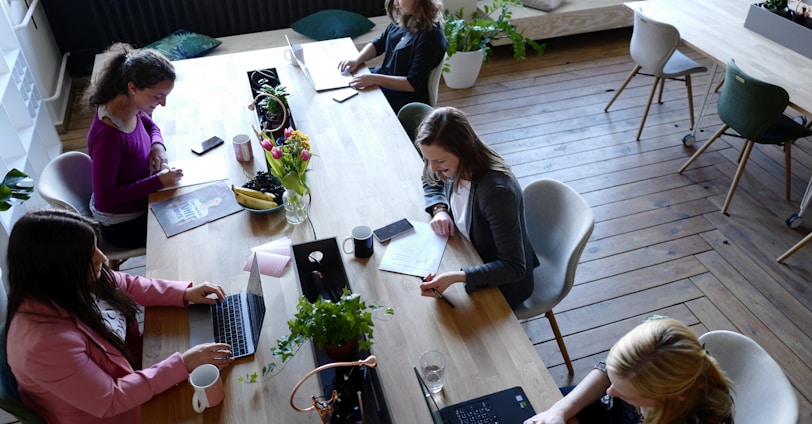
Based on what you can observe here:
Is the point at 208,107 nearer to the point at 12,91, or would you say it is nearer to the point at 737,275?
the point at 12,91

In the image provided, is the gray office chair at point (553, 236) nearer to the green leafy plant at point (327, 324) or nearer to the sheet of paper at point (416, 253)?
the sheet of paper at point (416, 253)

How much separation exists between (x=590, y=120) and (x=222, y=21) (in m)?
3.24

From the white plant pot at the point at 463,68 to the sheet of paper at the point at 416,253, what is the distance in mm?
2668

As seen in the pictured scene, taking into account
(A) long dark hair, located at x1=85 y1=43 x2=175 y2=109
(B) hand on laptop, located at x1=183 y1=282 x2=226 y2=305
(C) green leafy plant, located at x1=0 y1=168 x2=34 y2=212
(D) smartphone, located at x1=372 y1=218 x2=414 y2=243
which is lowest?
(D) smartphone, located at x1=372 y1=218 x2=414 y2=243

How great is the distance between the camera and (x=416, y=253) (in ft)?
6.89

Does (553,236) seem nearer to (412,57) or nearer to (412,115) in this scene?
(412,115)

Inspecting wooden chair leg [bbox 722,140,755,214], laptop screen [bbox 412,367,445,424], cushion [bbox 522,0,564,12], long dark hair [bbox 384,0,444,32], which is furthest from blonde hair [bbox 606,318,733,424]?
cushion [bbox 522,0,564,12]

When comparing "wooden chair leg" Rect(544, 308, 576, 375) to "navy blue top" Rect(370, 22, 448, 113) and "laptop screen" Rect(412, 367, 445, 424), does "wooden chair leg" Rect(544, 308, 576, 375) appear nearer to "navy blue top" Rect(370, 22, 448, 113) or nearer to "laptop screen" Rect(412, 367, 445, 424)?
"laptop screen" Rect(412, 367, 445, 424)

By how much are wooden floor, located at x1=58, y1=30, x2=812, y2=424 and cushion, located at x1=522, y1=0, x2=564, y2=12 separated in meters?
0.44

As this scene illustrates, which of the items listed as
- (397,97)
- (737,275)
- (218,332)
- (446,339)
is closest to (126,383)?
(218,332)

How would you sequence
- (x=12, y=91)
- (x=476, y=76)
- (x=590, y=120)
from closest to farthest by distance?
(x=12, y=91) < (x=590, y=120) < (x=476, y=76)

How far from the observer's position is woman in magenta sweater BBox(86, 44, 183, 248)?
7.76 ft

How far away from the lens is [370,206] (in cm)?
234

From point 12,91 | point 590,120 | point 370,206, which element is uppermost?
point 370,206
